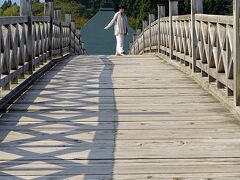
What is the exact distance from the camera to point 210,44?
23.4 feet

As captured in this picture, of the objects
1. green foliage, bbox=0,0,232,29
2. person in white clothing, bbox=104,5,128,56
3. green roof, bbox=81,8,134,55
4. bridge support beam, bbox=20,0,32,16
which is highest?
green foliage, bbox=0,0,232,29

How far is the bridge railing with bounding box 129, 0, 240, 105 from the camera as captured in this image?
5.68 meters

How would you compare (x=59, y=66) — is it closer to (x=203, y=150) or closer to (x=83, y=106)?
(x=83, y=106)

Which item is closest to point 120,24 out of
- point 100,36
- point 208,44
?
point 208,44

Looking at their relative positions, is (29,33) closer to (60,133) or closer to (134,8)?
(60,133)

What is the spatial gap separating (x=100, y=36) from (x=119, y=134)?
145ft

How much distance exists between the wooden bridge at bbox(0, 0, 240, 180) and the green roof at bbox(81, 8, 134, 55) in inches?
1457

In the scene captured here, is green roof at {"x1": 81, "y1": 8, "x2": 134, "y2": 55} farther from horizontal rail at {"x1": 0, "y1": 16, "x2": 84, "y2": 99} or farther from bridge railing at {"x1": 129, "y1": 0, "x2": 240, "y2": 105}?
bridge railing at {"x1": 129, "y1": 0, "x2": 240, "y2": 105}

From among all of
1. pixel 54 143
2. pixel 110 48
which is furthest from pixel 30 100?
pixel 110 48

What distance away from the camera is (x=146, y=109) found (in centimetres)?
629

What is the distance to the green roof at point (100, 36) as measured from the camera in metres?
47.6

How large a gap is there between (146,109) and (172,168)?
2.35m

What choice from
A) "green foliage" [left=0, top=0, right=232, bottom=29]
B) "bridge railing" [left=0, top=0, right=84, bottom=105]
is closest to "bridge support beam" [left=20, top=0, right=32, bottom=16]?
"bridge railing" [left=0, top=0, right=84, bottom=105]

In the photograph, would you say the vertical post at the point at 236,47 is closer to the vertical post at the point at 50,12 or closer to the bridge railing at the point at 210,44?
the bridge railing at the point at 210,44
